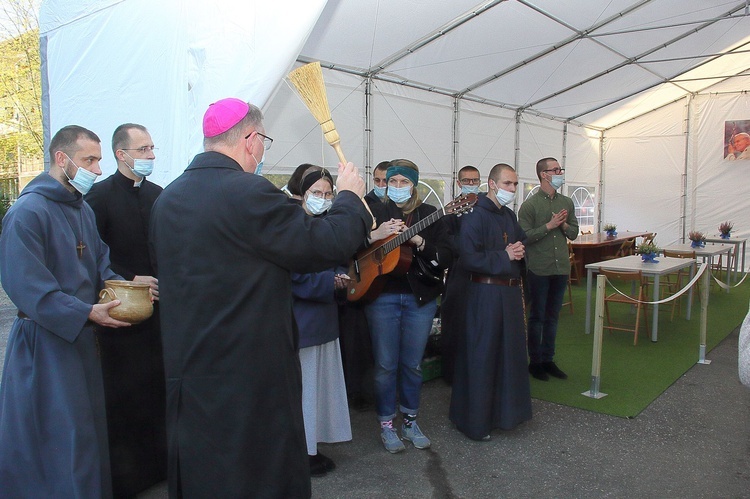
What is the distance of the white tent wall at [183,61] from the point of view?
12.8ft

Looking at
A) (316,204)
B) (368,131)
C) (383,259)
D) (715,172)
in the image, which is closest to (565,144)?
(715,172)

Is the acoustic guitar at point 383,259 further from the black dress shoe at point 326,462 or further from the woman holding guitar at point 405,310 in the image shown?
the black dress shoe at point 326,462

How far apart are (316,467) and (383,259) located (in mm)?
1322

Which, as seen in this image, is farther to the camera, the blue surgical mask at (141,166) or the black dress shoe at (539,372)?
the black dress shoe at (539,372)

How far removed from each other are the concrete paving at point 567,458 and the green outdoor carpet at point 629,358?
22 cm

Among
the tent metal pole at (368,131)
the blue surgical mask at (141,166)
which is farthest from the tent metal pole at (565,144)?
the blue surgical mask at (141,166)

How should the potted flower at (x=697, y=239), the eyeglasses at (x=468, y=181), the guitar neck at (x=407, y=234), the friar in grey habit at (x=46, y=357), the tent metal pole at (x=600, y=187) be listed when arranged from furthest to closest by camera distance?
the tent metal pole at (x=600, y=187), the potted flower at (x=697, y=239), the eyeglasses at (x=468, y=181), the guitar neck at (x=407, y=234), the friar in grey habit at (x=46, y=357)

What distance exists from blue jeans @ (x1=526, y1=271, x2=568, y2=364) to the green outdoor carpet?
0.34m

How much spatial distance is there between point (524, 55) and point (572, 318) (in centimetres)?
408

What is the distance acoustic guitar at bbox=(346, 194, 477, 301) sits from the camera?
10.9 feet

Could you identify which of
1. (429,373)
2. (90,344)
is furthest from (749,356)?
(429,373)

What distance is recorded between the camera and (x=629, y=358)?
5.86m

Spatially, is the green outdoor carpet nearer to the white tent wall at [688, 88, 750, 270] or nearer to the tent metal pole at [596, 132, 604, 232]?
the white tent wall at [688, 88, 750, 270]

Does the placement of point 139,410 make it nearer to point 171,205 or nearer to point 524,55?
point 171,205
